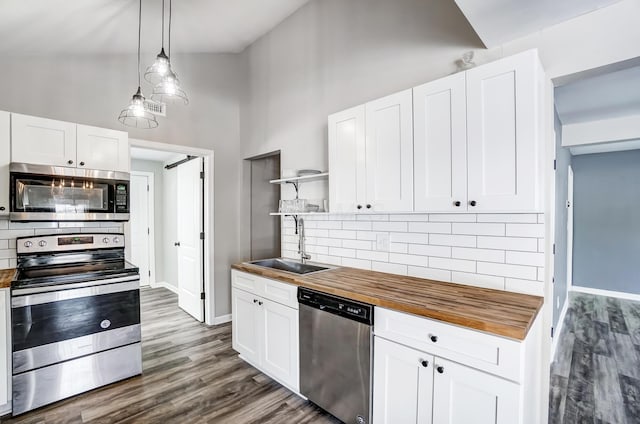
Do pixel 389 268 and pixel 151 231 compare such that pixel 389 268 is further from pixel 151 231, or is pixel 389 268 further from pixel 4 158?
pixel 151 231

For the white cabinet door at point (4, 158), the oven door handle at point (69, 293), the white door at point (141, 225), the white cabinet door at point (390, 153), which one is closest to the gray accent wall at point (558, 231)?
the white cabinet door at point (390, 153)

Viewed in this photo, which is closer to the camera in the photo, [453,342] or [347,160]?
[453,342]

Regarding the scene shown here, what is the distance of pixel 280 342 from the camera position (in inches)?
93.6

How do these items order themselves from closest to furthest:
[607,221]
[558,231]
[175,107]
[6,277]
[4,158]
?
1. [6,277]
2. [4,158]
3. [558,231]
4. [175,107]
5. [607,221]

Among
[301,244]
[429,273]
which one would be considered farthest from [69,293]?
[429,273]

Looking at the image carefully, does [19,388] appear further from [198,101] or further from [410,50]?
[410,50]

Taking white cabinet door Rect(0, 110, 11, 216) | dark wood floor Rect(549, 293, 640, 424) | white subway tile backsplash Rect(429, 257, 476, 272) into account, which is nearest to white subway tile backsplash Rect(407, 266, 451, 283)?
white subway tile backsplash Rect(429, 257, 476, 272)

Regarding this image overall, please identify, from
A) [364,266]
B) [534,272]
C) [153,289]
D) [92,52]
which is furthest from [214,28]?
[153,289]

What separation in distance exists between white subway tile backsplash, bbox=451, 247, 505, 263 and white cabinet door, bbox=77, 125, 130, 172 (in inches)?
119

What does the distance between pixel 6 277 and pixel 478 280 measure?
3313mm

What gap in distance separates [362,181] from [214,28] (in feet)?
8.17

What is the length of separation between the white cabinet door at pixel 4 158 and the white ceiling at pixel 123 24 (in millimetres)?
641

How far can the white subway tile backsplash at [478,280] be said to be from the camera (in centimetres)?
189

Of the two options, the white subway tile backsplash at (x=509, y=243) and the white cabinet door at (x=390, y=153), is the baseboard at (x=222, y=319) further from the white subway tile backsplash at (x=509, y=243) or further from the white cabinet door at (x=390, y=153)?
the white subway tile backsplash at (x=509, y=243)
